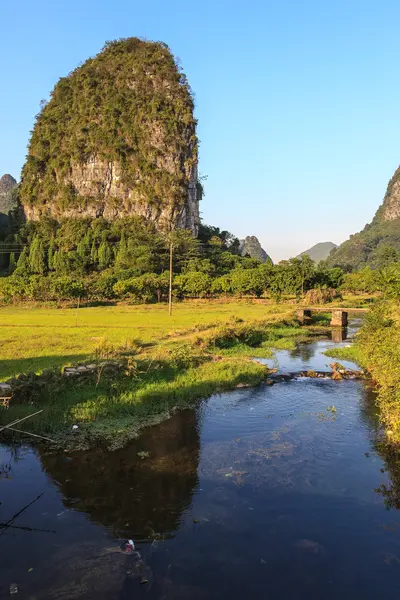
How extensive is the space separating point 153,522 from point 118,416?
18.8ft

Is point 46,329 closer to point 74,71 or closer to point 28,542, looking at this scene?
point 28,542

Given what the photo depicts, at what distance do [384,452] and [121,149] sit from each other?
10577 cm

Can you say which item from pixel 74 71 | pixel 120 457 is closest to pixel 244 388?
pixel 120 457

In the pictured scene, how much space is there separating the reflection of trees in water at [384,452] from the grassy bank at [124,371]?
5111 mm

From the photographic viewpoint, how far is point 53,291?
58250mm

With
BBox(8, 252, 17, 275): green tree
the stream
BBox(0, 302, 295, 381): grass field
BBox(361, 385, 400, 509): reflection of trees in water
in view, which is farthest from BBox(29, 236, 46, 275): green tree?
the stream

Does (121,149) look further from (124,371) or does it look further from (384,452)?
(384,452)

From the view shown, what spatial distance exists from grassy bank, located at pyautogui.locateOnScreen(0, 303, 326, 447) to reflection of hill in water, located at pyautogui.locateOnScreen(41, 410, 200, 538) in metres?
0.92

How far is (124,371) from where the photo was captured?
16.7 m

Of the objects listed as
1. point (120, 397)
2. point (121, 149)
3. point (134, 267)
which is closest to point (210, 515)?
point (120, 397)

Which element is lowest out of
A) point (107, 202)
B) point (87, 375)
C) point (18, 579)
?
point (18, 579)

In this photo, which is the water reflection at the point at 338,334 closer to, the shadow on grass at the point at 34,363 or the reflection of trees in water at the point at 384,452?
the reflection of trees in water at the point at 384,452

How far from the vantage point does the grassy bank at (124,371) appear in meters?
13.1

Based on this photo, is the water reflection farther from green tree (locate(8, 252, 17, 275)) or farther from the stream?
green tree (locate(8, 252, 17, 275))
